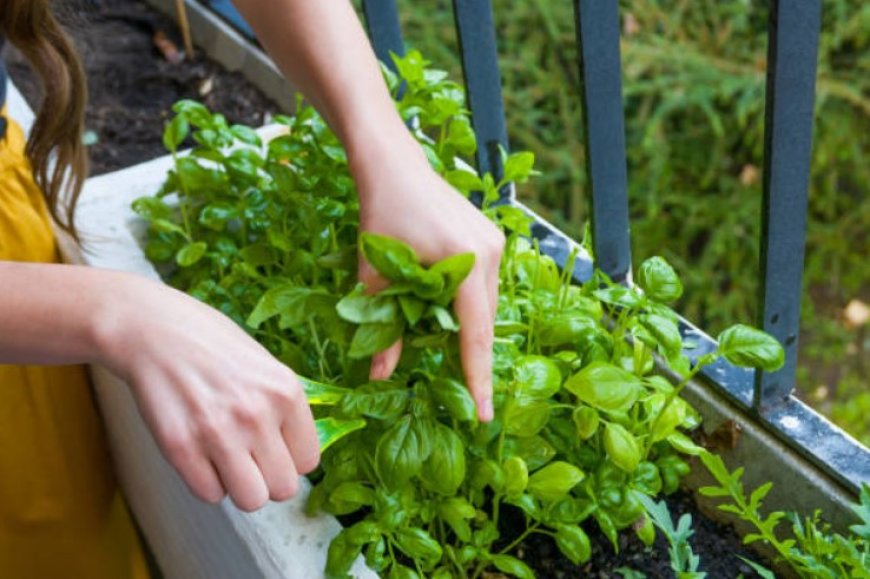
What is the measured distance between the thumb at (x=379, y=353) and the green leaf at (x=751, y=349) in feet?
0.87

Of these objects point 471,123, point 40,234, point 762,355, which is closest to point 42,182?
point 40,234

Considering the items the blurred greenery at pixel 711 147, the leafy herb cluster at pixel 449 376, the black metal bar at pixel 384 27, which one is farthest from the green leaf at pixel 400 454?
the blurred greenery at pixel 711 147

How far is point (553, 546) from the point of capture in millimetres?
1111

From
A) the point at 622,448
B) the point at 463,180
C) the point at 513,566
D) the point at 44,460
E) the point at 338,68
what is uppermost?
the point at 338,68

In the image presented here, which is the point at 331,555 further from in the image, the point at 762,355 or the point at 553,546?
Answer: the point at 762,355

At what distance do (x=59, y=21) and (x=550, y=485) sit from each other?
0.92 metres

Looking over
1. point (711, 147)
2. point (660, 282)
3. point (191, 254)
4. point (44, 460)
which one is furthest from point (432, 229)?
point (711, 147)

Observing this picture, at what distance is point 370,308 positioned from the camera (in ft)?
2.80

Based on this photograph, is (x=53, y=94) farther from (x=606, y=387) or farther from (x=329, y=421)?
(x=606, y=387)

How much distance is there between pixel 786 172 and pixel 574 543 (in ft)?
1.19

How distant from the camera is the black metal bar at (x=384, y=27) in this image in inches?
56.5

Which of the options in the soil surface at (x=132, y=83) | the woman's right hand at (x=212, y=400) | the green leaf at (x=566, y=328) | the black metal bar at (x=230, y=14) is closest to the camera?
the woman's right hand at (x=212, y=400)

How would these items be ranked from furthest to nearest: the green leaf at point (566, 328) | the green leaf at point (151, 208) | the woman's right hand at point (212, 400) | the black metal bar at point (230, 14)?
1. the black metal bar at point (230, 14)
2. the green leaf at point (151, 208)
3. the green leaf at point (566, 328)
4. the woman's right hand at point (212, 400)

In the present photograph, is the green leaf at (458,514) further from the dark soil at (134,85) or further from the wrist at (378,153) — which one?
the dark soil at (134,85)
